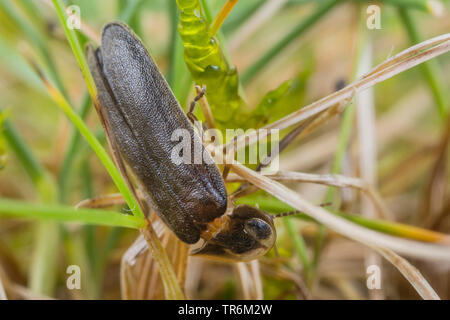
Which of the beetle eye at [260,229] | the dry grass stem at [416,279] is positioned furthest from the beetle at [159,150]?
the dry grass stem at [416,279]

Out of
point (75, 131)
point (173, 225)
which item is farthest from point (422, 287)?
point (75, 131)

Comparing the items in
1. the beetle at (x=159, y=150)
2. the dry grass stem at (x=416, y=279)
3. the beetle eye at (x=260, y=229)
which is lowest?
the dry grass stem at (x=416, y=279)

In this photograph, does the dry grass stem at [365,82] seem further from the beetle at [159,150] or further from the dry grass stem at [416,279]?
the dry grass stem at [416,279]

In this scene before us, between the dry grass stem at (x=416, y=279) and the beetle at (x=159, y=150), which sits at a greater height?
the beetle at (x=159, y=150)

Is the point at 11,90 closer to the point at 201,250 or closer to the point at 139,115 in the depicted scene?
the point at 139,115

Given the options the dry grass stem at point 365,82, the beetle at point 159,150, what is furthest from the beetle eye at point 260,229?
the dry grass stem at point 365,82

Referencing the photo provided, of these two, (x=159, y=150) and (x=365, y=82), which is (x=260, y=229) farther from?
(x=365, y=82)

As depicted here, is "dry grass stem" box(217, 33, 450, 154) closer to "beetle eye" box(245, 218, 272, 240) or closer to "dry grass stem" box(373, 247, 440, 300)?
"beetle eye" box(245, 218, 272, 240)
